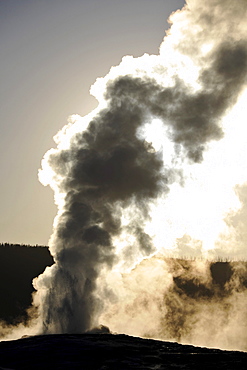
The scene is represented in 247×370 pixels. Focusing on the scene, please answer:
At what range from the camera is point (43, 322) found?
104 ft

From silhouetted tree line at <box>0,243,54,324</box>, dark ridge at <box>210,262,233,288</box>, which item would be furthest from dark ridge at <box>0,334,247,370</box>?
dark ridge at <box>210,262,233,288</box>

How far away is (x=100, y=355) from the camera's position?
22547mm

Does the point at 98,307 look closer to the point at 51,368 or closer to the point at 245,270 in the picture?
the point at 51,368

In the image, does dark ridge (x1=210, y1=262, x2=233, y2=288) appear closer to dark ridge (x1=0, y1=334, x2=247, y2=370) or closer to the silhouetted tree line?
the silhouetted tree line

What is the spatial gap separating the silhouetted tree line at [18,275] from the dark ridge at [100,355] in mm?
41710

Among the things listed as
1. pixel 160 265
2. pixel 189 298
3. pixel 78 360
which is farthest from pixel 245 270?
pixel 78 360

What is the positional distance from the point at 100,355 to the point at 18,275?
7406cm

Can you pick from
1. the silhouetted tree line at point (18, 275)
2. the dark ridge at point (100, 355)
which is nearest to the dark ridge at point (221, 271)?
the silhouetted tree line at point (18, 275)

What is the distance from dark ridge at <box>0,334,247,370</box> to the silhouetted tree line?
41710 millimetres

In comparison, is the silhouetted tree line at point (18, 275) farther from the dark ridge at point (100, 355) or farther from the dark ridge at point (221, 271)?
the dark ridge at point (221, 271)

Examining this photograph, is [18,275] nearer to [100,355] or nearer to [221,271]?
[221,271]

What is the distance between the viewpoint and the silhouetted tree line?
74731 mm

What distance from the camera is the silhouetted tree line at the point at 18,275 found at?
74.7m

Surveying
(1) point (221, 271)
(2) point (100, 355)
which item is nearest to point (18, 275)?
(1) point (221, 271)
